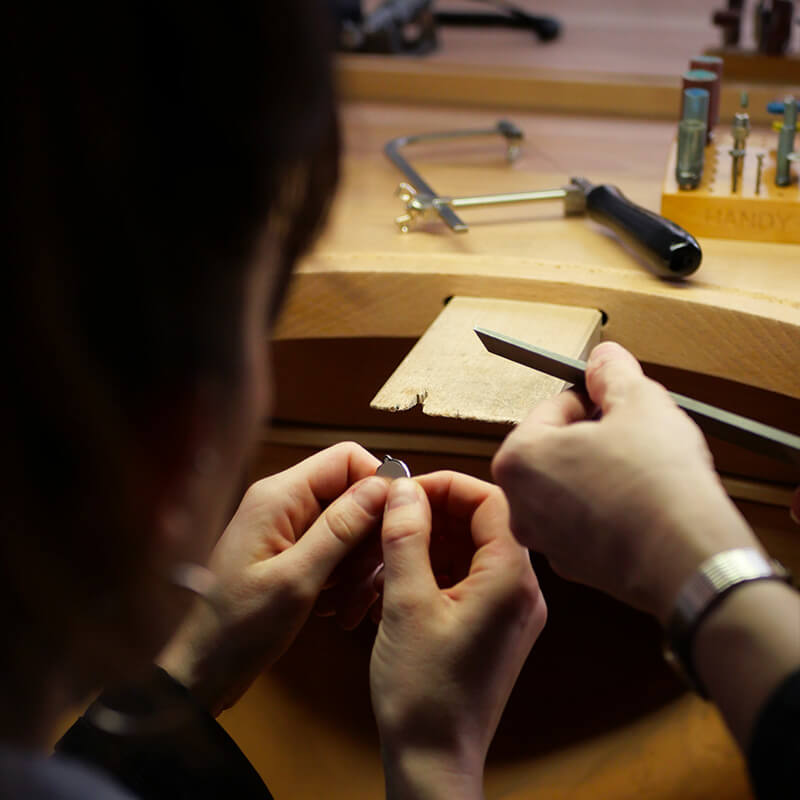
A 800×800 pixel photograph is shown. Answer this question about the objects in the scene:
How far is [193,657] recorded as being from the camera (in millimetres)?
712

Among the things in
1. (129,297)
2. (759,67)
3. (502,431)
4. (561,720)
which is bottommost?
(561,720)

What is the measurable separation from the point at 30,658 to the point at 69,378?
0.39 feet

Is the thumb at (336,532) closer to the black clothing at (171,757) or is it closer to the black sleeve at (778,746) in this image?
the black clothing at (171,757)

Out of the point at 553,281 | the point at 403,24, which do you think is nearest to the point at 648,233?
the point at 553,281

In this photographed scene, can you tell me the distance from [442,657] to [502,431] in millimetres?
420

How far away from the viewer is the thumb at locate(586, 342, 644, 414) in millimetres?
588

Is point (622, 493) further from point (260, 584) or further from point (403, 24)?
point (403, 24)

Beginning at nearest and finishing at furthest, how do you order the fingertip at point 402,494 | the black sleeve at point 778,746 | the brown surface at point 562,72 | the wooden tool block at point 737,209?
the black sleeve at point 778,746 < the fingertip at point 402,494 < the wooden tool block at point 737,209 < the brown surface at point 562,72

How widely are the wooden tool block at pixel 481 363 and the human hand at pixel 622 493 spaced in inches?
3.0

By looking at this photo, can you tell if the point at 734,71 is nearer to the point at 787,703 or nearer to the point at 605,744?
the point at 605,744

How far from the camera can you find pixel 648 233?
33.8 inches

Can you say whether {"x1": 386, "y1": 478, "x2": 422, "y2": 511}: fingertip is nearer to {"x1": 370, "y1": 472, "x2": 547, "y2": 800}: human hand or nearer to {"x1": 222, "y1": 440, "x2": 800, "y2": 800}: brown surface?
{"x1": 370, "y1": 472, "x2": 547, "y2": 800}: human hand

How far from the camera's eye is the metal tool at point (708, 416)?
0.56 metres

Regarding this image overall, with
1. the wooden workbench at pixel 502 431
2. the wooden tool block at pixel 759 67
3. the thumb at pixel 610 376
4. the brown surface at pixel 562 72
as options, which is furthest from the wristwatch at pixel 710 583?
the wooden tool block at pixel 759 67
